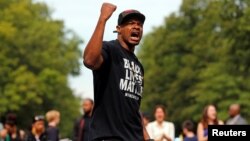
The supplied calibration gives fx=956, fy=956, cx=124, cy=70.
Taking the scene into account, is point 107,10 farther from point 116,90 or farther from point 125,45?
point 116,90

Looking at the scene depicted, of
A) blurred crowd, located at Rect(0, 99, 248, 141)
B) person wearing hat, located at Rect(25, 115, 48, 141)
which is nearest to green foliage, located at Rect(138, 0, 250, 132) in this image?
blurred crowd, located at Rect(0, 99, 248, 141)

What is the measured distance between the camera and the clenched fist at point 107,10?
7719 millimetres

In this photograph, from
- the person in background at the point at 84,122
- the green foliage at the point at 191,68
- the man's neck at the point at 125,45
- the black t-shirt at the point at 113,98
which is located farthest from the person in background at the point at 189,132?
the green foliage at the point at 191,68

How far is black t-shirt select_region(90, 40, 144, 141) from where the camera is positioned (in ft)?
26.0

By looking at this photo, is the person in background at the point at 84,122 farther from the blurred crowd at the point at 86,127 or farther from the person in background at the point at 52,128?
the person in background at the point at 52,128

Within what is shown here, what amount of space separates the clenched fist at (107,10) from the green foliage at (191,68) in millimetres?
49410

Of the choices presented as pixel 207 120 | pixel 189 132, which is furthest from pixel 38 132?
pixel 189 132

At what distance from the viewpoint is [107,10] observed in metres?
7.77

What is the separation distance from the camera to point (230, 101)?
6350 centimetres

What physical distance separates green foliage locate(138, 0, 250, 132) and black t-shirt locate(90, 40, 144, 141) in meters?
49.3

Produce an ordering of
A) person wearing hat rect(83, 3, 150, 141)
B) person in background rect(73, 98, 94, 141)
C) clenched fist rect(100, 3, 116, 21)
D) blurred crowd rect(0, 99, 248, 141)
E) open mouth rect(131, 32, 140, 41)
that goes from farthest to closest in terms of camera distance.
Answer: person in background rect(73, 98, 94, 141)
blurred crowd rect(0, 99, 248, 141)
open mouth rect(131, 32, 140, 41)
person wearing hat rect(83, 3, 150, 141)
clenched fist rect(100, 3, 116, 21)

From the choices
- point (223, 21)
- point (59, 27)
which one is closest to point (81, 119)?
point (223, 21)

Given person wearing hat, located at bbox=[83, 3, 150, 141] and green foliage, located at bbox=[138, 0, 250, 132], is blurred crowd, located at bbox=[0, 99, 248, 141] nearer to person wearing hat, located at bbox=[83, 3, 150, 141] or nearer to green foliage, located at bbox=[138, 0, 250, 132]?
person wearing hat, located at bbox=[83, 3, 150, 141]

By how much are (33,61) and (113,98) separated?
68753mm
